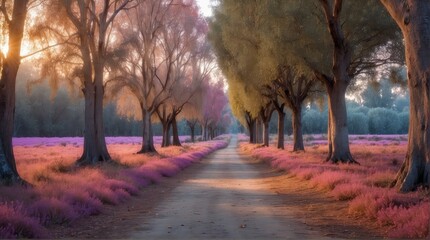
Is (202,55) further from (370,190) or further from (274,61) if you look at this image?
(370,190)

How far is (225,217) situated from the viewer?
10.7m

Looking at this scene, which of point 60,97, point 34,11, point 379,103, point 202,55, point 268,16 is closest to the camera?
point 34,11

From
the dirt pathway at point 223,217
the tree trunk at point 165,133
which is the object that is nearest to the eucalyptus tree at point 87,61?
the dirt pathway at point 223,217

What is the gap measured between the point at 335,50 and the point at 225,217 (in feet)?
41.1

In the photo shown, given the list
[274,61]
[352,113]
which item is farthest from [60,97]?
[274,61]

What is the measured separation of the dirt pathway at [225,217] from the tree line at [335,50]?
3.05m

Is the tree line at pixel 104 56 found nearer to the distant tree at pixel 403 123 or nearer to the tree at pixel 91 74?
the tree at pixel 91 74

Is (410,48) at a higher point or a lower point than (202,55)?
lower

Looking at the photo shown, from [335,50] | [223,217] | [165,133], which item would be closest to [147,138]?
[165,133]

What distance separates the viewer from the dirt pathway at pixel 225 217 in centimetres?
880

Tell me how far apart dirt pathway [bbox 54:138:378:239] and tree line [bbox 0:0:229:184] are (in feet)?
15.1

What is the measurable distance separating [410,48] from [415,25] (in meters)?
0.62

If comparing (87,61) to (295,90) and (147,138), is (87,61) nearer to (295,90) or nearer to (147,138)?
(147,138)

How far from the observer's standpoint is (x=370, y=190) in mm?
12312
